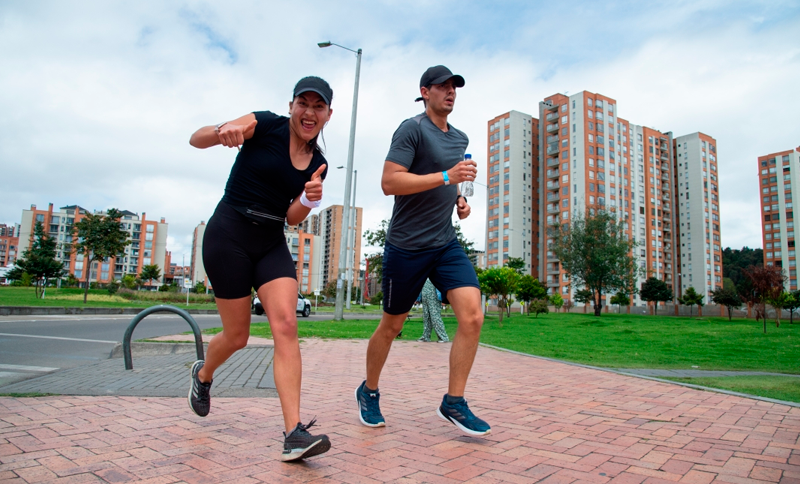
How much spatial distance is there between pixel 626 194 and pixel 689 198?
85.2ft

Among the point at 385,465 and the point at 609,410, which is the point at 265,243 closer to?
the point at 385,465

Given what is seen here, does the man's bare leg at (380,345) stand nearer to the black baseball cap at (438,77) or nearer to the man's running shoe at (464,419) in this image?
the man's running shoe at (464,419)

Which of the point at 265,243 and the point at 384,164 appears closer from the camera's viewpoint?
the point at 265,243

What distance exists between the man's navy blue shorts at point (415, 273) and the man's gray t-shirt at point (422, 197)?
0.19 feet

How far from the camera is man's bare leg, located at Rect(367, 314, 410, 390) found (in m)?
3.26

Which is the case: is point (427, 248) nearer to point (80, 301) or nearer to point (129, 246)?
point (80, 301)

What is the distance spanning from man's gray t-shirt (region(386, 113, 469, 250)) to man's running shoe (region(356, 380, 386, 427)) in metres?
0.96

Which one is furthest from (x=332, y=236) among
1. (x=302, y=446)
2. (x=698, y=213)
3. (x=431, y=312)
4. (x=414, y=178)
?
(x=302, y=446)

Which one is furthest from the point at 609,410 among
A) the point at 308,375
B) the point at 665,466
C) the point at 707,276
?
the point at 707,276

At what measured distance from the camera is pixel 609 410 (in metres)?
3.76

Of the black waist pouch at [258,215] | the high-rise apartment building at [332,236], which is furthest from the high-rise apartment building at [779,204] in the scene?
the black waist pouch at [258,215]

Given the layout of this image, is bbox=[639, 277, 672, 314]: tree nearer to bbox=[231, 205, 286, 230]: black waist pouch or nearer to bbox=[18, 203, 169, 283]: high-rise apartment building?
bbox=[231, 205, 286, 230]: black waist pouch

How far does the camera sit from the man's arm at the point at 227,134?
8.51 feet

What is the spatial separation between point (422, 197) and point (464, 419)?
1.36 m
